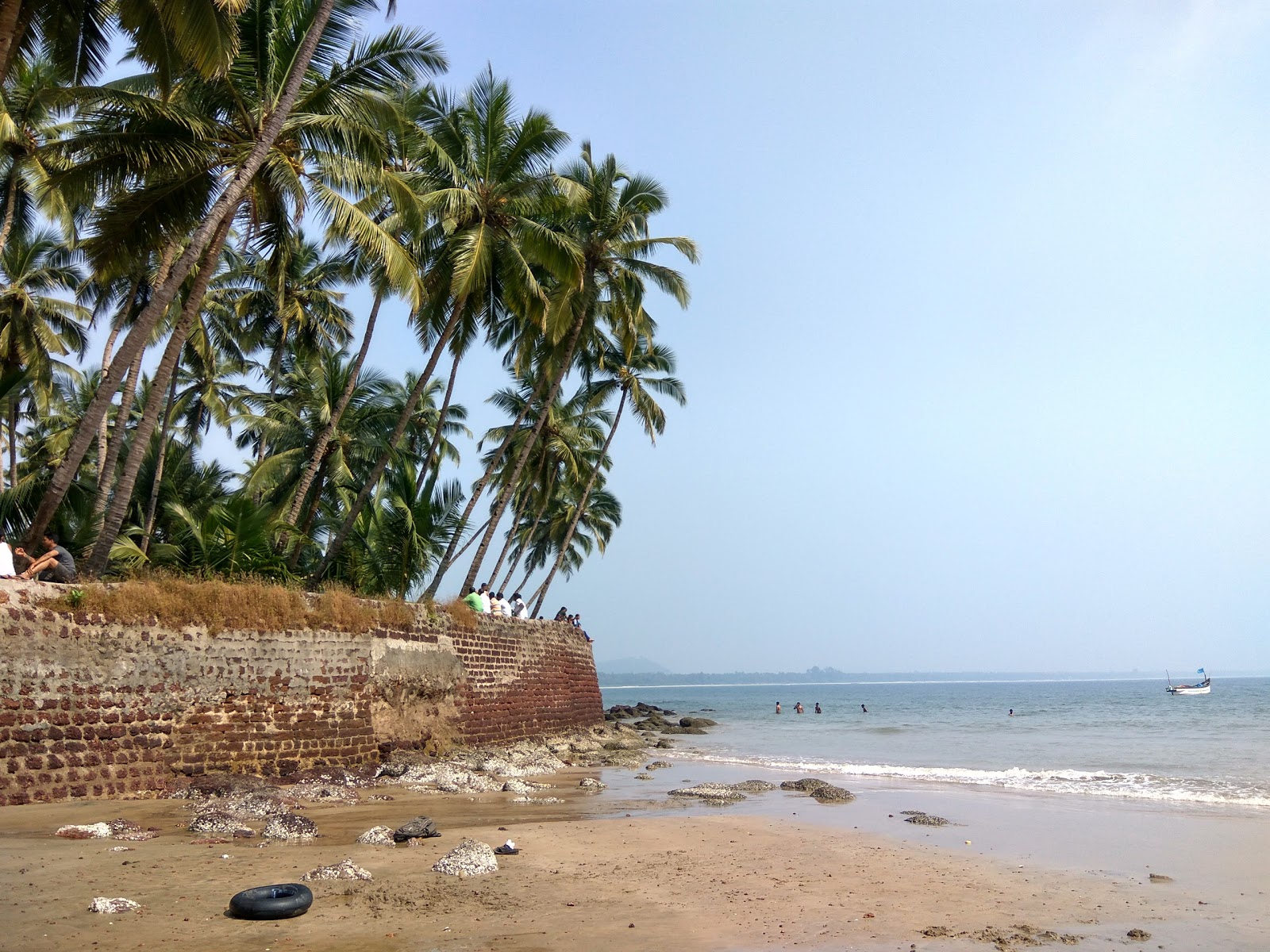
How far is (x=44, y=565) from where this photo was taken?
36.9 ft

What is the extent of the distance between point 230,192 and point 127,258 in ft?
7.80

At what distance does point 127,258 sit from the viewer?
13742 millimetres

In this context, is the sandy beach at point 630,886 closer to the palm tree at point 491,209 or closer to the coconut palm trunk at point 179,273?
the coconut palm trunk at point 179,273

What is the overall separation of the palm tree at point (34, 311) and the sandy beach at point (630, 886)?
15.7 meters

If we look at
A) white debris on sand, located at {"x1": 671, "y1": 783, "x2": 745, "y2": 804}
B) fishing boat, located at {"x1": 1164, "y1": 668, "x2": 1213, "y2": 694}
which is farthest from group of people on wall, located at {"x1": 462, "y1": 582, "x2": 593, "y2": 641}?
fishing boat, located at {"x1": 1164, "y1": 668, "x2": 1213, "y2": 694}

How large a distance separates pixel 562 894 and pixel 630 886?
2.48ft

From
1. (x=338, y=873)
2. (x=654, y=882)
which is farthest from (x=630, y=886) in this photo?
(x=338, y=873)

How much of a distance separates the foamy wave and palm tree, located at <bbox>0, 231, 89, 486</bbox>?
19.5m

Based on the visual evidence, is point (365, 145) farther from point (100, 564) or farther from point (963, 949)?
point (963, 949)

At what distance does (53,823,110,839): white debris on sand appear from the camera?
332 inches

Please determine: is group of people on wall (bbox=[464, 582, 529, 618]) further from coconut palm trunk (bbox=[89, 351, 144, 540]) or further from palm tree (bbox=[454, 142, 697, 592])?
coconut palm trunk (bbox=[89, 351, 144, 540])

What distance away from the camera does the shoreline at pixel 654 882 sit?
20.6ft

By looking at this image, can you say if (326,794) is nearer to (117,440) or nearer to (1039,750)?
(117,440)

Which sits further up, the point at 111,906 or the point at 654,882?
the point at 111,906
